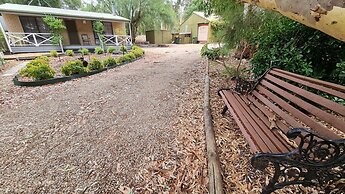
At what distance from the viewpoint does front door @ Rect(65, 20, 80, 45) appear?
588 inches

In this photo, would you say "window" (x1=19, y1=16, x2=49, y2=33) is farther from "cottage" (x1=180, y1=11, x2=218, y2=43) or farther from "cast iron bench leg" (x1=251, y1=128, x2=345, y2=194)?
"cottage" (x1=180, y1=11, x2=218, y2=43)

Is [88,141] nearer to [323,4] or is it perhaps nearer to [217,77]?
[323,4]

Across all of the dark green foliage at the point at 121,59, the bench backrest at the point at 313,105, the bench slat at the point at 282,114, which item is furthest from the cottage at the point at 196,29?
the bench backrest at the point at 313,105

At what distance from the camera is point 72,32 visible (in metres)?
15.3

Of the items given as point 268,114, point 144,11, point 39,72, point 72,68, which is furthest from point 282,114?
point 144,11

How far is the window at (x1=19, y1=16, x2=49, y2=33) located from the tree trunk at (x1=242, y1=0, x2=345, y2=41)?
17232 millimetres

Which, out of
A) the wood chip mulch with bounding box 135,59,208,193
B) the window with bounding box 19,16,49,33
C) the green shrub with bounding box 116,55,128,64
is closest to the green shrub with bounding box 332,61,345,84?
the wood chip mulch with bounding box 135,59,208,193

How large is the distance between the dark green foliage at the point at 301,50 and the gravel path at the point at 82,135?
2395 millimetres

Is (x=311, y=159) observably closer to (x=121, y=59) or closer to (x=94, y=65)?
(x=94, y=65)

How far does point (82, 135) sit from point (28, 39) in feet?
47.2

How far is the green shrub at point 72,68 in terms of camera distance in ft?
19.6

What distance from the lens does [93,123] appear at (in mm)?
3143

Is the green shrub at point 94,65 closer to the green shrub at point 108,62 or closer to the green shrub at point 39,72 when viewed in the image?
the green shrub at point 108,62

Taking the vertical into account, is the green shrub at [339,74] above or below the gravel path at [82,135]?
above
